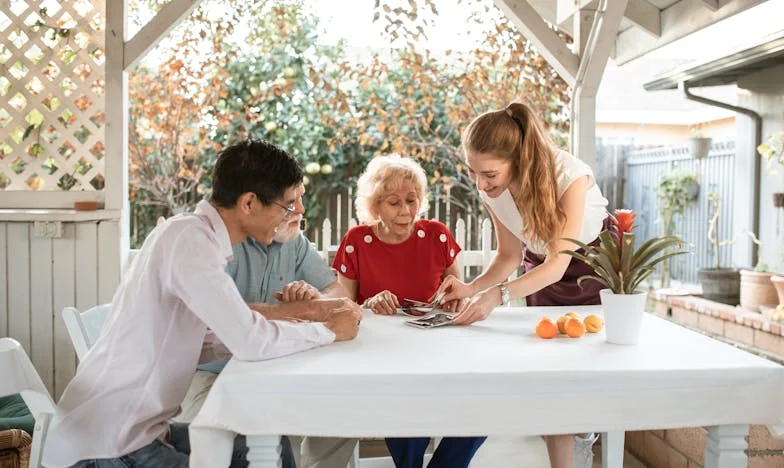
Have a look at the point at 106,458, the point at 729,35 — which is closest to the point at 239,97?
the point at 729,35

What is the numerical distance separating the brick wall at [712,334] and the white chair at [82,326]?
2.11 meters

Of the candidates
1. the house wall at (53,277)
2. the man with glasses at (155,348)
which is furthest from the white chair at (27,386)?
the house wall at (53,277)

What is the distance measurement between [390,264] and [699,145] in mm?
4714

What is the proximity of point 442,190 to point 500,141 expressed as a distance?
4.23 metres

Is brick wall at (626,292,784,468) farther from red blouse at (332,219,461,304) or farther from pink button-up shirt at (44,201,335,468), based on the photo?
pink button-up shirt at (44,201,335,468)

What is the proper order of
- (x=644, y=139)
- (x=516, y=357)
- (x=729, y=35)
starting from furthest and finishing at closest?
(x=644, y=139), (x=729, y=35), (x=516, y=357)

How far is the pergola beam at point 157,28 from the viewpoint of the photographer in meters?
3.41

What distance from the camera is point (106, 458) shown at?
1.63 m

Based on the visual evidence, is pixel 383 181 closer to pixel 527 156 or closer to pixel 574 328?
pixel 527 156

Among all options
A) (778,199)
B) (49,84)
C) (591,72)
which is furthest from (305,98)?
(778,199)

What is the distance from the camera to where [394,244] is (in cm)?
287

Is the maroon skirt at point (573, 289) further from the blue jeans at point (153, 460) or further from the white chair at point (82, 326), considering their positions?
the white chair at point (82, 326)

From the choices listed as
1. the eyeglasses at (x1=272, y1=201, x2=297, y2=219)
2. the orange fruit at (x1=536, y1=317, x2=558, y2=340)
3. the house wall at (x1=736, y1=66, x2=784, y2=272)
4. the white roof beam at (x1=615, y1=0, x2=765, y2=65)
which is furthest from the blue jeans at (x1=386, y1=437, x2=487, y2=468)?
the house wall at (x1=736, y1=66, x2=784, y2=272)

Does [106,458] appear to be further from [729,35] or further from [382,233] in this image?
[729,35]
